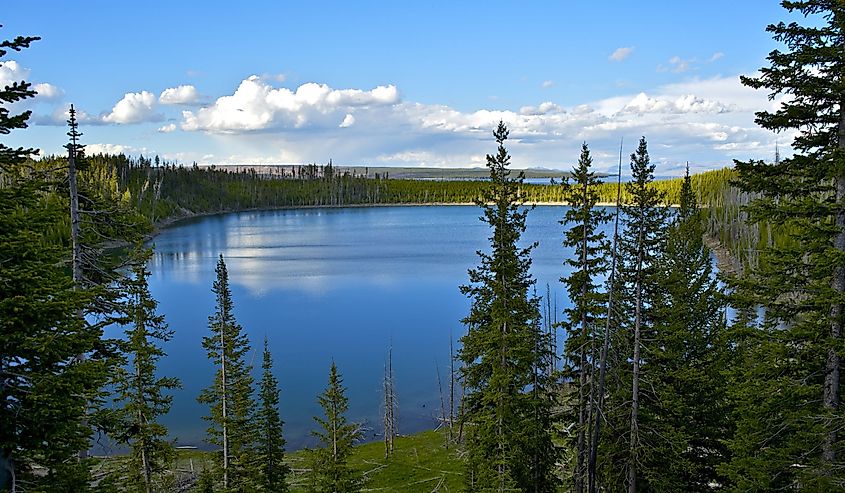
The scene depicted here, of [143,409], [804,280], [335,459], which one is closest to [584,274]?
[804,280]

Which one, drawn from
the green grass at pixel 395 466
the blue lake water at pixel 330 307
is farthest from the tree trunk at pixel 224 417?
the blue lake water at pixel 330 307

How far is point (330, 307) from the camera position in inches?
2434

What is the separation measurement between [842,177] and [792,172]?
0.70 m

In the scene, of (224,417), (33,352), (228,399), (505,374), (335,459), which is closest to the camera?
(33,352)

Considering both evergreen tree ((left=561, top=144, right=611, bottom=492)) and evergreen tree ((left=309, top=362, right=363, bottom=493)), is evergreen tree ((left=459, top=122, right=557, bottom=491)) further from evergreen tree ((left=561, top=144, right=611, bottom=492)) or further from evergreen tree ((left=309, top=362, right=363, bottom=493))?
evergreen tree ((left=309, top=362, right=363, bottom=493))

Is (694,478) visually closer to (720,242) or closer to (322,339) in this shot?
(322,339)

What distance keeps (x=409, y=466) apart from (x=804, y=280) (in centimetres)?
2498

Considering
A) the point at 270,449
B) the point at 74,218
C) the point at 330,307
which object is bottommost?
the point at 330,307

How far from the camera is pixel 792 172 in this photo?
9.88 m

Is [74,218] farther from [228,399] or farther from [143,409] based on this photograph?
[228,399]

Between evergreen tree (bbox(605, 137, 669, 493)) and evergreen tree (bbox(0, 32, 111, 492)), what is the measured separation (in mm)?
11590

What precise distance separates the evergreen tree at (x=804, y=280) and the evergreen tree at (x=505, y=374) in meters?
6.84

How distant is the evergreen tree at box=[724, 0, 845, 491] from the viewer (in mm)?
9289

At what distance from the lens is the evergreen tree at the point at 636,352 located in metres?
15.3
